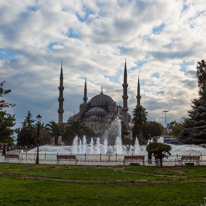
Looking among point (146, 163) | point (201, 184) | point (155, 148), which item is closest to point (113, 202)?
point (201, 184)

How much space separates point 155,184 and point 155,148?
242 inches

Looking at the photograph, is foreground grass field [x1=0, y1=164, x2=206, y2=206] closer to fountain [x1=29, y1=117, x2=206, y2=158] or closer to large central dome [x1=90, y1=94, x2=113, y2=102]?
fountain [x1=29, y1=117, x2=206, y2=158]

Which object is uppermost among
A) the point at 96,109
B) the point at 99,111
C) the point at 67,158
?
the point at 96,109

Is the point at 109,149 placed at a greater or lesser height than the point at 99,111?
lesser

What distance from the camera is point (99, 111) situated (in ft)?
303

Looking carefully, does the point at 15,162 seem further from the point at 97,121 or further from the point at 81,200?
the point at 97,121

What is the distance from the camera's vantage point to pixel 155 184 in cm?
907

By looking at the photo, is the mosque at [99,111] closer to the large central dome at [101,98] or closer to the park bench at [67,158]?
the large central dome at [101,98]

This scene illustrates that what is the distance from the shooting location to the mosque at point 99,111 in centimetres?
7188

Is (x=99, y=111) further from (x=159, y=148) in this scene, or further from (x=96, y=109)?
(x=159, y=148)

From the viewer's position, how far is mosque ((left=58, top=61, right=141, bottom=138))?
71.9m

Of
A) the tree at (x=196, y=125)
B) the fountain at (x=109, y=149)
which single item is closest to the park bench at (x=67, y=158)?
the fountain at (x=109, y=149)

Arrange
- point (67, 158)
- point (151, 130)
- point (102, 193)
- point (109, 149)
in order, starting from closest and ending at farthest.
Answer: point (102, 193) → point (67, 158) → point (109, 149) → point (151, 130)

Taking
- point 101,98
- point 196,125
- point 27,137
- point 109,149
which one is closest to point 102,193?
point 196,125
